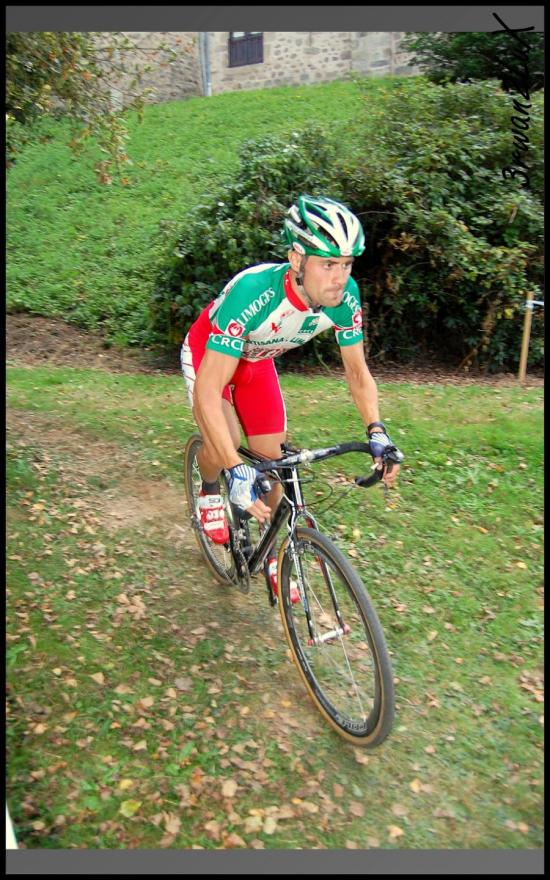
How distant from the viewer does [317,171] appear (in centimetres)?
947

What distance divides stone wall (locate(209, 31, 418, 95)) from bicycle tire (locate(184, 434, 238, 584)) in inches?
738

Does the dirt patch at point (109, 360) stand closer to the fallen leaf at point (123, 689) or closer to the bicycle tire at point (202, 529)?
the bicycle tire at point (202, 529)

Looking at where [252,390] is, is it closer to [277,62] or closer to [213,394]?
[213,394]

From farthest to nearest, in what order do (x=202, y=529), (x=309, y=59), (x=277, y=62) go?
(x=277, y=62) → (x=309, y=59) → (x=202, y=529)

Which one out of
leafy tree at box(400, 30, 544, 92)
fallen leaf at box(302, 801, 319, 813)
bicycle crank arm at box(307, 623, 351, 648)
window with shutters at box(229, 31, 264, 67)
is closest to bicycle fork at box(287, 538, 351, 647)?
bicycle crank arm at box(307, 623, 351, 648)

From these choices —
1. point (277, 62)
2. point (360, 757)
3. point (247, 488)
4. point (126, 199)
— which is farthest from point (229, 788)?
point (277, 62)

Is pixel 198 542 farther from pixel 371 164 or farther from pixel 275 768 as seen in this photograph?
pixel 371 164

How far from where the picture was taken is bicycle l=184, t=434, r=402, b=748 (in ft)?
10.3

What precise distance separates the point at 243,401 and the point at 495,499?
2736 mm

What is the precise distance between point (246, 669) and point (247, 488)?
1.40 m

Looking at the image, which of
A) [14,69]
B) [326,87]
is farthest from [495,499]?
[326,87]

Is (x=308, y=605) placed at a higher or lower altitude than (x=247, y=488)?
lower

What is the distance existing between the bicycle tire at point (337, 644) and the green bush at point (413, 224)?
19.3ft

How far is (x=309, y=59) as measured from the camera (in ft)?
71.8
